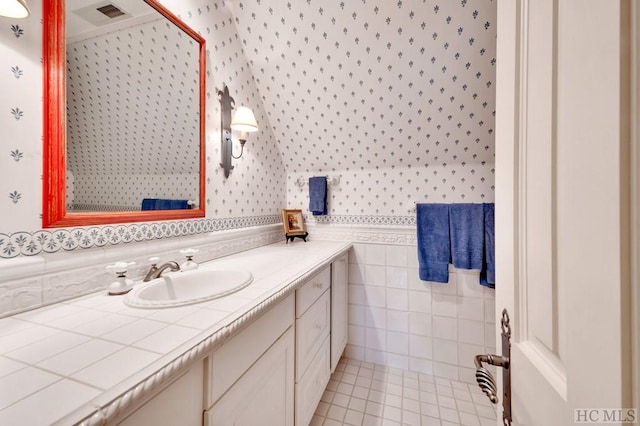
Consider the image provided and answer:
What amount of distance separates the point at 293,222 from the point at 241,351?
4.58ft

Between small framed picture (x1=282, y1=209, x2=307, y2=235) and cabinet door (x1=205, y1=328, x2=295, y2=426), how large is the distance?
1044mm

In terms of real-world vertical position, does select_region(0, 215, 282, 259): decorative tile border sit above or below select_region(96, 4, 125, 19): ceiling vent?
below

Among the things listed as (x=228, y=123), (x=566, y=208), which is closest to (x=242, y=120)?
(x=228, y=123)

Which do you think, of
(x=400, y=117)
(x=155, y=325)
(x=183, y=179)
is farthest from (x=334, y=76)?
(x=155, y=325)

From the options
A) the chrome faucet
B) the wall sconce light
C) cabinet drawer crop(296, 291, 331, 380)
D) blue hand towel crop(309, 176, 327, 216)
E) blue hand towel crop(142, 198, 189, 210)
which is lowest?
cabinet drawer crop(296, 291, 331, 380)

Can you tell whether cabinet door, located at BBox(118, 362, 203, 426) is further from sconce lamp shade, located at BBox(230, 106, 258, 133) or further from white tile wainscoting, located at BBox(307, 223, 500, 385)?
white tile wainscoting, located at BBox(307, 223, 500, 385)

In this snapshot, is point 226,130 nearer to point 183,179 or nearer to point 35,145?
point 183,179

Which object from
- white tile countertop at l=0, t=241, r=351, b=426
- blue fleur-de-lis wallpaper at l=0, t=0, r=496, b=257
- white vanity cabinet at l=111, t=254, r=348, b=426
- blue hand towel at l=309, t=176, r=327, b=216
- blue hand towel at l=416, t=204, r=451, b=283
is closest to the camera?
white tile countertop at l=0, t=241, r=351, b=426

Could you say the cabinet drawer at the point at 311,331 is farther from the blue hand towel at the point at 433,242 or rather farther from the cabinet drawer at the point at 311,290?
the blue hand towel at the point at 433,242

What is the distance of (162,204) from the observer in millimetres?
1154

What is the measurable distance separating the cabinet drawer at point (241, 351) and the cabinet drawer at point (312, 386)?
39 cm

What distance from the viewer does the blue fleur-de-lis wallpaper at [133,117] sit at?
0.86 meters

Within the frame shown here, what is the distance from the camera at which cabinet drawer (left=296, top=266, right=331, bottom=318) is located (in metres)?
1.12
